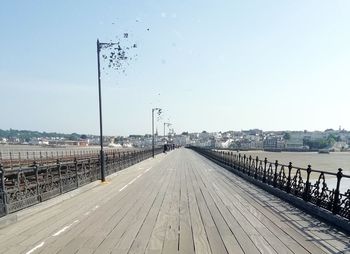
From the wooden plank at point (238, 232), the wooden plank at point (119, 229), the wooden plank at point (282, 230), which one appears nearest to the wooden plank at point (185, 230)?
the wooden plank at point (238, 232)

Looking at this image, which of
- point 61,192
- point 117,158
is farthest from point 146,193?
point 117,158

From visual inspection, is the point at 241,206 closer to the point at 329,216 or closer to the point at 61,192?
the point at 329,216

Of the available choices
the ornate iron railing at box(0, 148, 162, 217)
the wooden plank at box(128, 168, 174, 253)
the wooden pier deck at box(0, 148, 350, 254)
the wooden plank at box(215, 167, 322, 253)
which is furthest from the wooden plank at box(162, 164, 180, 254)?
the ornate iron railing at box(0, 148, 162, 217)

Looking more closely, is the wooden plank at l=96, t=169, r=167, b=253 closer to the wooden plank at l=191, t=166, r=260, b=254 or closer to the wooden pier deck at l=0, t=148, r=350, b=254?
the wooden pier deck at l=0, t=148, r=350, b=254

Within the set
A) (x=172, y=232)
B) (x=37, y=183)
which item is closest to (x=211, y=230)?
(x=172, y=232)

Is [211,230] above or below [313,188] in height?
below

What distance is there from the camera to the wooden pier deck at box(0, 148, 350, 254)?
7891 millimetres

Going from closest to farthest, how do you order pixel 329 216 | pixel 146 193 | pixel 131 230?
pixel 131 230 → pixel 329 216 → pixel 146 193

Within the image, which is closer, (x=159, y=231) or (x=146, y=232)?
(x=146, y=232)

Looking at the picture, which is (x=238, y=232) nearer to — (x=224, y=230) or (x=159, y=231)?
(x=224, y=230)

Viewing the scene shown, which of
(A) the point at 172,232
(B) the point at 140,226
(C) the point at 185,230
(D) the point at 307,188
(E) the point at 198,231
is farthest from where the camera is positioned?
(D) the point at 307,188

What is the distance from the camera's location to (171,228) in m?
9.59

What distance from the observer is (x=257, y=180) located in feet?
68.2

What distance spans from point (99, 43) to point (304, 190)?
14.3 meters
